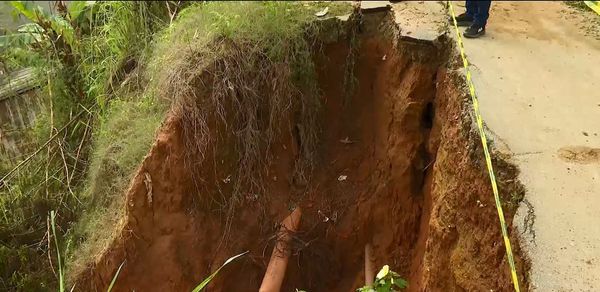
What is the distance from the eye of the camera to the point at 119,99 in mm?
4762

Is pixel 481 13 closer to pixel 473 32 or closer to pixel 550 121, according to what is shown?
pixel 473 32

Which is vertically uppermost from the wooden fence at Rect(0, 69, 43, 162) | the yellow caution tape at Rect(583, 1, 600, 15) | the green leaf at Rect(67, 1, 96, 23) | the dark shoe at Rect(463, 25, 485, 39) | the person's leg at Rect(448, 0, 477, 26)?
the green leaf at Rect(67, 1, 96, 23)

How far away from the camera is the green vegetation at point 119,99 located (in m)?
4.36

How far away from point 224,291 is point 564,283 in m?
2.76

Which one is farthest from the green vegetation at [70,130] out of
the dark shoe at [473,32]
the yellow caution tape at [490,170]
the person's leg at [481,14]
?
the person's leg at [481,14]

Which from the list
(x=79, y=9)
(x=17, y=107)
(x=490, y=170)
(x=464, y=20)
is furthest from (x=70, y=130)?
(x=490, y=170)

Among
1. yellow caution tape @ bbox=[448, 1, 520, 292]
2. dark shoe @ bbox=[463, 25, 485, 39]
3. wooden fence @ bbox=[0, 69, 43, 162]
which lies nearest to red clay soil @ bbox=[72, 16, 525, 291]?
yellow caution tape @ bbox=[448, 1, 520, 292]

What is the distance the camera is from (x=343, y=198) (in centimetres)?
475

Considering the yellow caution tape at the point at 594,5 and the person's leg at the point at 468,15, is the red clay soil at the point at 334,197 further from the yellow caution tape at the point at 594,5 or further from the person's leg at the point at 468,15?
the yellow caution tape at the point at 594,5

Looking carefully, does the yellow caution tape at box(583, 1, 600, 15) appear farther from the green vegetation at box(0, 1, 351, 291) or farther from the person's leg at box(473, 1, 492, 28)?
the green vegetation at box(0, 1, 351, 291)

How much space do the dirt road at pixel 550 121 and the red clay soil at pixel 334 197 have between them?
1.19ft

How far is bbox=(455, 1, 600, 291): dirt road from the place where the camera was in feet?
8.11

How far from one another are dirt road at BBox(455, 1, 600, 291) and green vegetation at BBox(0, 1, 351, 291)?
1449 millimetres

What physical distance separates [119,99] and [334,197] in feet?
6.33
